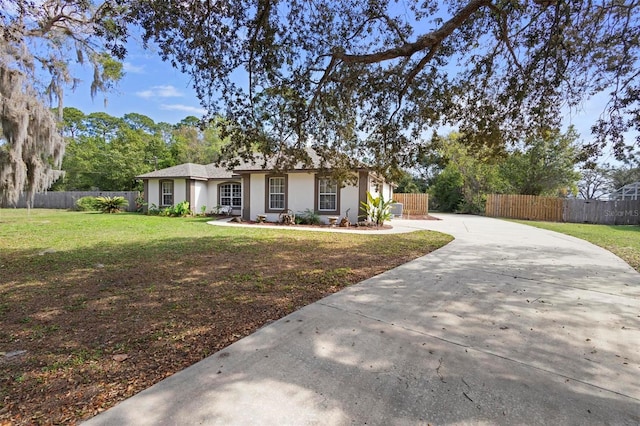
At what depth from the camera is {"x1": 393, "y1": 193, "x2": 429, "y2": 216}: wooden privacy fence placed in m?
24.9

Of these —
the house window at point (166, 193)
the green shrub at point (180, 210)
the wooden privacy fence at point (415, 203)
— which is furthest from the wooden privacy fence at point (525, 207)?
the house window at point (166, 193)

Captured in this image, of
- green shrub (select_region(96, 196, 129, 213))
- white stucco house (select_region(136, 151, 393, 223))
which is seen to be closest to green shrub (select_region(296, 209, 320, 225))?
white stucco house (select_region(136, 151, 393, 223))

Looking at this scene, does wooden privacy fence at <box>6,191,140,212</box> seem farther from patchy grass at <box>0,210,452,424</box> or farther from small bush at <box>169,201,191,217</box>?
patchy grass at <box>0,210,452,424</box>

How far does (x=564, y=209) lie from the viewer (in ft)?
69.0

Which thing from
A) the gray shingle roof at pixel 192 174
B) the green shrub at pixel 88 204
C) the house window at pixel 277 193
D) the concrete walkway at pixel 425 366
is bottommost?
the concrete walkway at pixel 425 366

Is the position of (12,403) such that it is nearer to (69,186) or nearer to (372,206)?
(372,206)

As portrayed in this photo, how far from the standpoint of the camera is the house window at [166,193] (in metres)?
19.9

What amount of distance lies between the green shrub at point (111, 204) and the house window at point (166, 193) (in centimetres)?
352

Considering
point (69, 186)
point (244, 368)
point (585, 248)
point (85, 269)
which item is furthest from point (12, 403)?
point (69, 186)

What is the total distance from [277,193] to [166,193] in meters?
8.84

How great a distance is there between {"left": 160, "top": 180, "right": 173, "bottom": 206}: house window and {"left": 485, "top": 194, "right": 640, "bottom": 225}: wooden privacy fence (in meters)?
22.8

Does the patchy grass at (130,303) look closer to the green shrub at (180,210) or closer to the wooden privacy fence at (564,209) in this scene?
the green shrub at (180,210)

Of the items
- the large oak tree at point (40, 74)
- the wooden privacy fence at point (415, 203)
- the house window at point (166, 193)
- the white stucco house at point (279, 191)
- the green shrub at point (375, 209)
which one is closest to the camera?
the large oak tree at point (40, 74)

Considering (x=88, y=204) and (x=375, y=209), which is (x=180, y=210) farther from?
(x=375, y=209)
